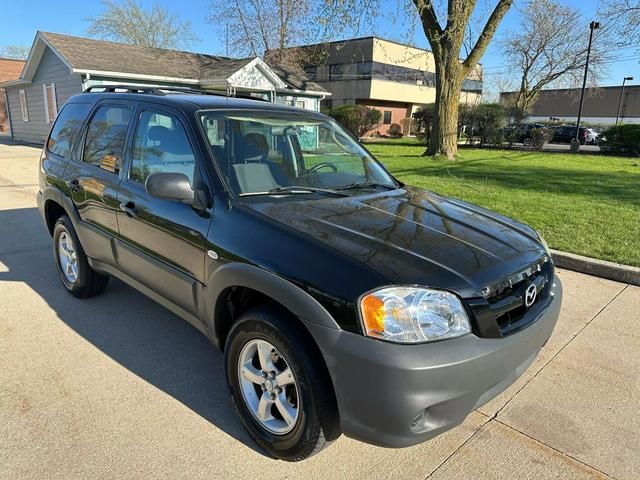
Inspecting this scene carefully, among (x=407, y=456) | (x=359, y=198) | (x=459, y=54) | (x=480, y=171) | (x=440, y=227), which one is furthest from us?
(x=459, y=54)

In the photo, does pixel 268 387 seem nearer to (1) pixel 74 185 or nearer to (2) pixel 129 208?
(2) pixel 129 208

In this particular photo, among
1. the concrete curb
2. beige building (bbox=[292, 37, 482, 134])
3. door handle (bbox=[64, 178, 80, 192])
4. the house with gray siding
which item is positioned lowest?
the concrete curb

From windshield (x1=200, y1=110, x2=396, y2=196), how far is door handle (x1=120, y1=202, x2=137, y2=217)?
2.69ft

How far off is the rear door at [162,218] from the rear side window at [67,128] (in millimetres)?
1195

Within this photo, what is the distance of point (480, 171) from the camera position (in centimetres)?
1346

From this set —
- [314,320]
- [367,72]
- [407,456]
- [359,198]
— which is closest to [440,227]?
[359,198]

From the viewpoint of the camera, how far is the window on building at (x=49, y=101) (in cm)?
2055

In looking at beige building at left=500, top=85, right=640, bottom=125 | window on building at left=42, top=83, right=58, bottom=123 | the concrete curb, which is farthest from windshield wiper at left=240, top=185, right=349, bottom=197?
beige building at left=500, top=85, right=640, bottom=125

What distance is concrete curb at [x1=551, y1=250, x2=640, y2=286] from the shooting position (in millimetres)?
5059

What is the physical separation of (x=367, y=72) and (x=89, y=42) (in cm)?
2807

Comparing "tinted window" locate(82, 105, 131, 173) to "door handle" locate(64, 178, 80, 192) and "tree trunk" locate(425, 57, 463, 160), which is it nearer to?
"door handle" locate(64, 178, 80, 192)

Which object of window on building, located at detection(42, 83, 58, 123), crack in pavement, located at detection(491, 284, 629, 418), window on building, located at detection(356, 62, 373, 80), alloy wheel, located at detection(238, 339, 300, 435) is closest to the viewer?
alloy wheel, located at detection(238, 339, 300, 435)

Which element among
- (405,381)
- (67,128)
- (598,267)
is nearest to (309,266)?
(405,381)

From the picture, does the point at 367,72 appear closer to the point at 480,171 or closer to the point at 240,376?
the point at 480,171
